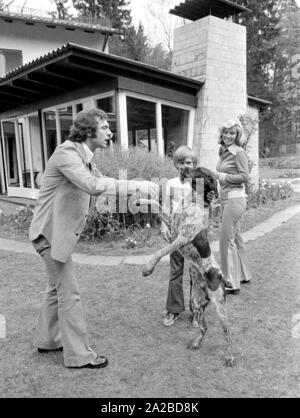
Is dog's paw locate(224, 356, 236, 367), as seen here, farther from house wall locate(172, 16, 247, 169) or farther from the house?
house wall locate(172, 16, 247, 169)

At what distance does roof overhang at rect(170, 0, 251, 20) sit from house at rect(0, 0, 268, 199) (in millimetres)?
28

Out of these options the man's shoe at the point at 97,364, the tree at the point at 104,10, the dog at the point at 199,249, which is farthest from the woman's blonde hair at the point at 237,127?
the tree at the point at 104,10

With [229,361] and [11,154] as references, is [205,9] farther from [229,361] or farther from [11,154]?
[229,361]

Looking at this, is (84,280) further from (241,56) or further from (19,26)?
(19,26)

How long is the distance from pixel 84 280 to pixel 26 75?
690 cm

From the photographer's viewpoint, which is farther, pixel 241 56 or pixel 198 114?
pixel 241 56

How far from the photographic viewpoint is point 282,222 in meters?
9.01

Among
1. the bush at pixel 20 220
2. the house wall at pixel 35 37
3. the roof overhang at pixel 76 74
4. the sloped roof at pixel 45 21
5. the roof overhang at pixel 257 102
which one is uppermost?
the sloped roof at pixel 45 21

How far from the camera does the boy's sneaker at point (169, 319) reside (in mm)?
3907

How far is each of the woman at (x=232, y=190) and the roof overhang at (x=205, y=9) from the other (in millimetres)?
7820

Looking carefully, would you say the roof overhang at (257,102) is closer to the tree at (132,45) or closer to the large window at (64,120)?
the large window at (64,120)

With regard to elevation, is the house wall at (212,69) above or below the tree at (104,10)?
below

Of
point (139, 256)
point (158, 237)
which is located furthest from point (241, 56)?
point (139, 256)

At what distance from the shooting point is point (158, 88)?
9.97 m
